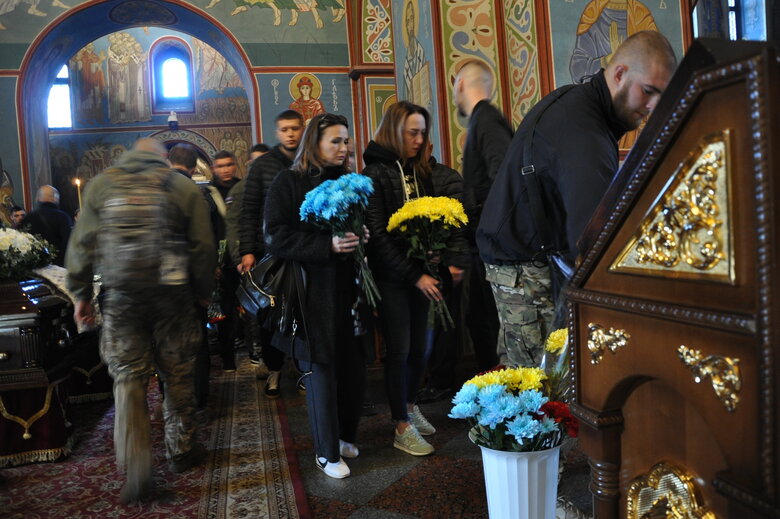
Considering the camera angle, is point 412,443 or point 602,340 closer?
point 602,340

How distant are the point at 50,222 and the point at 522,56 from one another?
5524 millimetres

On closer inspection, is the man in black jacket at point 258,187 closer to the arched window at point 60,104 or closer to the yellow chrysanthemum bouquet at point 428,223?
the yellow chrysanthemum bouquet at point 428,223

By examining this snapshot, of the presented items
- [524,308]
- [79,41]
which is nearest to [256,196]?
[524,308]

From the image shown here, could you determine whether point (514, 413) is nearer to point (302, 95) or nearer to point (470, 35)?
point (470, 35)

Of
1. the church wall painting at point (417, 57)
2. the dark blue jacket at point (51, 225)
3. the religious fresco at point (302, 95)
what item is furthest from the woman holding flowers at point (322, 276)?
the religious fresco at point (302, 95)

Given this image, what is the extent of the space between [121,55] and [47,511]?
22.7 meters

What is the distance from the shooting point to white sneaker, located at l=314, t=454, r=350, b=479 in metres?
3.05

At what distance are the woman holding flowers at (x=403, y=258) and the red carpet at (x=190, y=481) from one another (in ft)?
2.28

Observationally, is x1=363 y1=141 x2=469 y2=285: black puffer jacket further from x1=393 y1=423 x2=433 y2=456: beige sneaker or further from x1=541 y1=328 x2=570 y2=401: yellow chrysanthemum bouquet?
x1=541 y1=328 x2=570 y2=401: yellow chrysanthemum bouquet

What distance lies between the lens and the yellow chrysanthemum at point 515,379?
187 centimetres

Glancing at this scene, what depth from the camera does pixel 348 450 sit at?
10.9 ft

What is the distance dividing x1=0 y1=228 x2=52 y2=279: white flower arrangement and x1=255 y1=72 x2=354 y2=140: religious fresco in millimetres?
7780

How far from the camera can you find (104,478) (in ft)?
A: 10.8

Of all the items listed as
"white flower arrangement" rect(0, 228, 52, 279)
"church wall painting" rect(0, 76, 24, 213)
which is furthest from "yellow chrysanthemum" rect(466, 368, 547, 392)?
"church wall painting" rect(0, 76, 24, 213)
